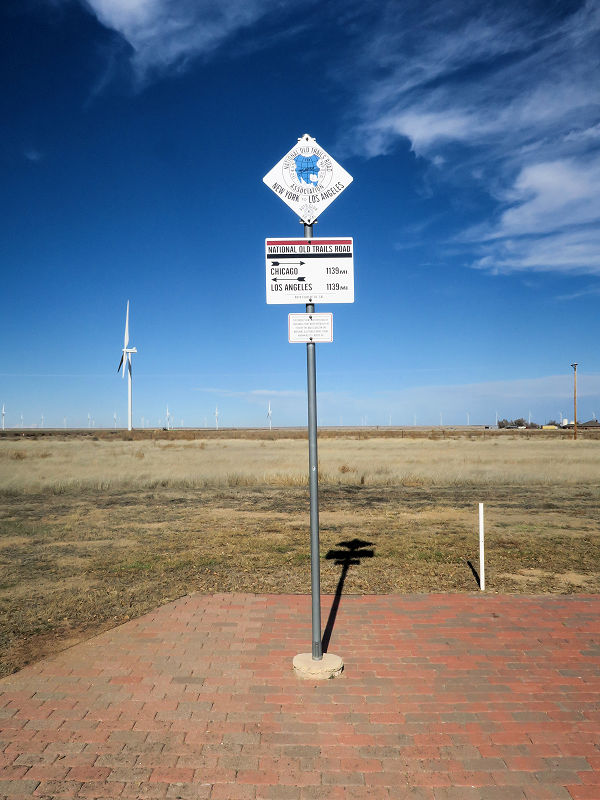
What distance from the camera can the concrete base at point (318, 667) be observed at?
441cm

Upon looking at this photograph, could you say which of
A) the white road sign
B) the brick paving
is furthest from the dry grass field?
the white road sign

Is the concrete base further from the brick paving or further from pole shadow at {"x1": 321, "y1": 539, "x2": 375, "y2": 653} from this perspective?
pole shadow at {"x1": 321, "y1": 539, "x2": 375, "y2": 653}

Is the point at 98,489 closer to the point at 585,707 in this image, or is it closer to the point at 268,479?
the point at 268,479

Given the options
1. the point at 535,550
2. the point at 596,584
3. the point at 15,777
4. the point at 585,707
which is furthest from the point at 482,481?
the point at 15,777

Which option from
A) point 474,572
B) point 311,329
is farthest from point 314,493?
point 474,572

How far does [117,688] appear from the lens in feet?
13.9

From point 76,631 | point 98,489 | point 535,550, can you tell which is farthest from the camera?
point 98,489

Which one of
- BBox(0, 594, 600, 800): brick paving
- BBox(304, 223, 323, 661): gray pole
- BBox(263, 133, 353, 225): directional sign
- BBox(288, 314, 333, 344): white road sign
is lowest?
BBox(0, 594, 600, 800): brick paving

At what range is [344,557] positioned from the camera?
8.70 metres

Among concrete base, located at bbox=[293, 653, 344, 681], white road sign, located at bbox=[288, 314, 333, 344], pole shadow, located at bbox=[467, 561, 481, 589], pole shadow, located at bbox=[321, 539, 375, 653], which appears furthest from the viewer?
pole shadow, located at bbox=[467, 561, 481, 589]

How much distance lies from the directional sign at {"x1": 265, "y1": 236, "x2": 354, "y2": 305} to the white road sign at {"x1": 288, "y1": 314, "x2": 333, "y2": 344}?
0.54 ft

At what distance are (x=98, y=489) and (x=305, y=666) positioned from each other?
1580 cm

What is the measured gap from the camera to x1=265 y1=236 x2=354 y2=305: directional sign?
463 centimetres

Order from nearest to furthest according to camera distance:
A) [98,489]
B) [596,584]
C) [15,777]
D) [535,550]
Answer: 1. [15,777]
2. [596,584]
3. [535,550]
4. [98,489]
